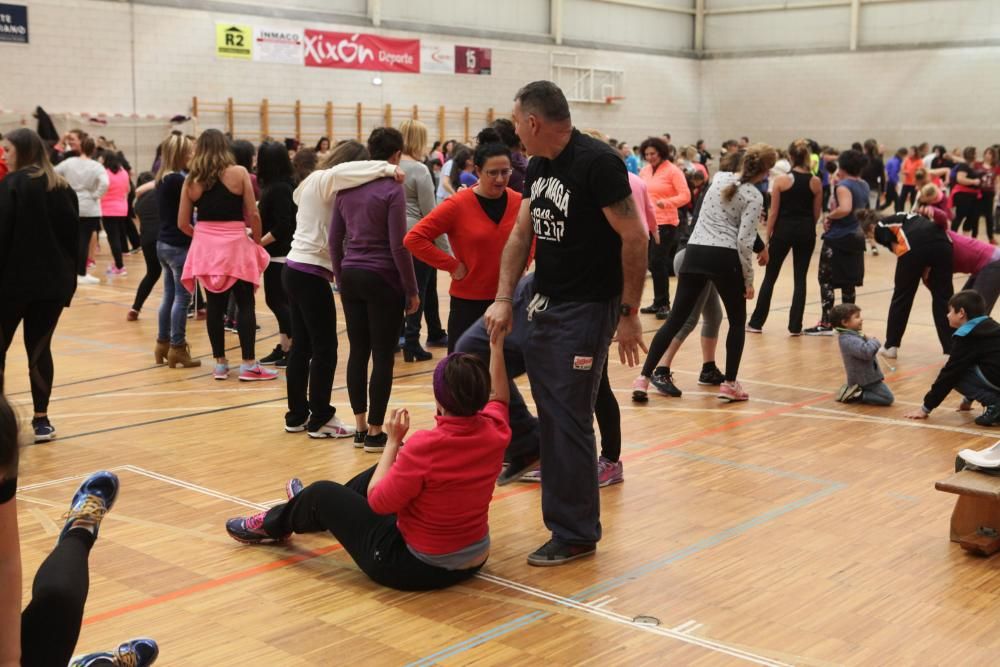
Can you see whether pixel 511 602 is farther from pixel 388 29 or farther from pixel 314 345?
pixel 388 29

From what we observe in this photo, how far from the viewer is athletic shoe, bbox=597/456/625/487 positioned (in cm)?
504

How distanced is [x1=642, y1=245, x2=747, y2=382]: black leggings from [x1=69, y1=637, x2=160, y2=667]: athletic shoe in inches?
163

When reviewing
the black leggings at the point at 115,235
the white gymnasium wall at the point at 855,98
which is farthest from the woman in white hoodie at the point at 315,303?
the white gymnasium wall at the point at 855,98

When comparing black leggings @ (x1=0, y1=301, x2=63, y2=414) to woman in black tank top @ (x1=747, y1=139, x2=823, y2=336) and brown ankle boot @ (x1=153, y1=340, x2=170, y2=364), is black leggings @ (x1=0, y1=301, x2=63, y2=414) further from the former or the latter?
woman in black tank top @ (x1=747, y1=139, x2=823, y2=336)

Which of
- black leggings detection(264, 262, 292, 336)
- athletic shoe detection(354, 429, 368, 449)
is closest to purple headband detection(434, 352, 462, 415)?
athletic shoe detection(354, 429, 368, 449)

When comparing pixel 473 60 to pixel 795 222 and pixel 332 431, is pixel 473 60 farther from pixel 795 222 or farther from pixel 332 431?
pixel 332 431

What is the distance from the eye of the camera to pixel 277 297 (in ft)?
26.3

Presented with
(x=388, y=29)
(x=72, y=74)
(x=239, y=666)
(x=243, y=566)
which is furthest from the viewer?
(x=388, y=29)

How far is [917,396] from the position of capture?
696cm

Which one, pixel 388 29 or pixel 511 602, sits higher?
pixel 388 29

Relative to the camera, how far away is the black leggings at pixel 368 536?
3.75m

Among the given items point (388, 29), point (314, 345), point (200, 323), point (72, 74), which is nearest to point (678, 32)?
point (388, 29)

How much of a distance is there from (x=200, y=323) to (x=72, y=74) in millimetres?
9351

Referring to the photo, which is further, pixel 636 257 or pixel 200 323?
pixel 200 323
